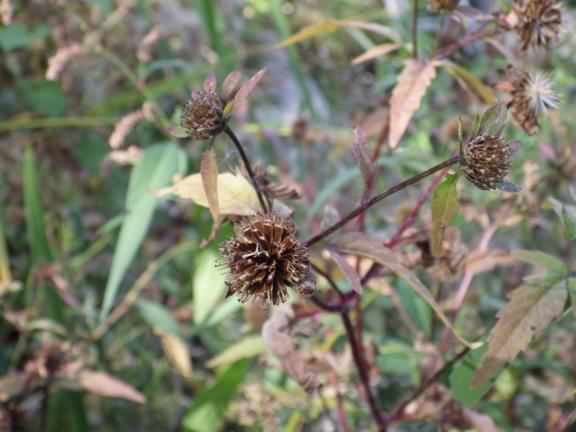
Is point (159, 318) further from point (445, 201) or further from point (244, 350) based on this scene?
point (445, 201)

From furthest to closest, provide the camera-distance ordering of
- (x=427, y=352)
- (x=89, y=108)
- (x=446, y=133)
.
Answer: (x=89, y=108) < (x=446, y=133) < (x=427, y=352)

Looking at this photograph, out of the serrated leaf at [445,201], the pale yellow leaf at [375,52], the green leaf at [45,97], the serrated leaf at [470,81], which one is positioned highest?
the green leaf at [45,97]

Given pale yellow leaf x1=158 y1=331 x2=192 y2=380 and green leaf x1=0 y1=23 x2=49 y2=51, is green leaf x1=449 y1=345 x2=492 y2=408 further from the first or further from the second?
green leaf x1=0 y1=23 x2=49 y2=51

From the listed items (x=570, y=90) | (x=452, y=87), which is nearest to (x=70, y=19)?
(x=452, y=87)

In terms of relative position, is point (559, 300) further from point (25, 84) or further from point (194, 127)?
point (25, 84)

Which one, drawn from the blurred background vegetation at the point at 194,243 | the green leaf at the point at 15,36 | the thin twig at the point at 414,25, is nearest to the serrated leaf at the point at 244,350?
the blurred background vegetation at the point at 194,243

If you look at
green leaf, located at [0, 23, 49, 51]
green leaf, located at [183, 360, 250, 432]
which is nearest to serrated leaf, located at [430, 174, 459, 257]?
green leaf, located at [183, 360, 250, 432]

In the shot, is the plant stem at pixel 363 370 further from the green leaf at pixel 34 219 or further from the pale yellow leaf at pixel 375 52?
the green leaf at pixel 34 219
